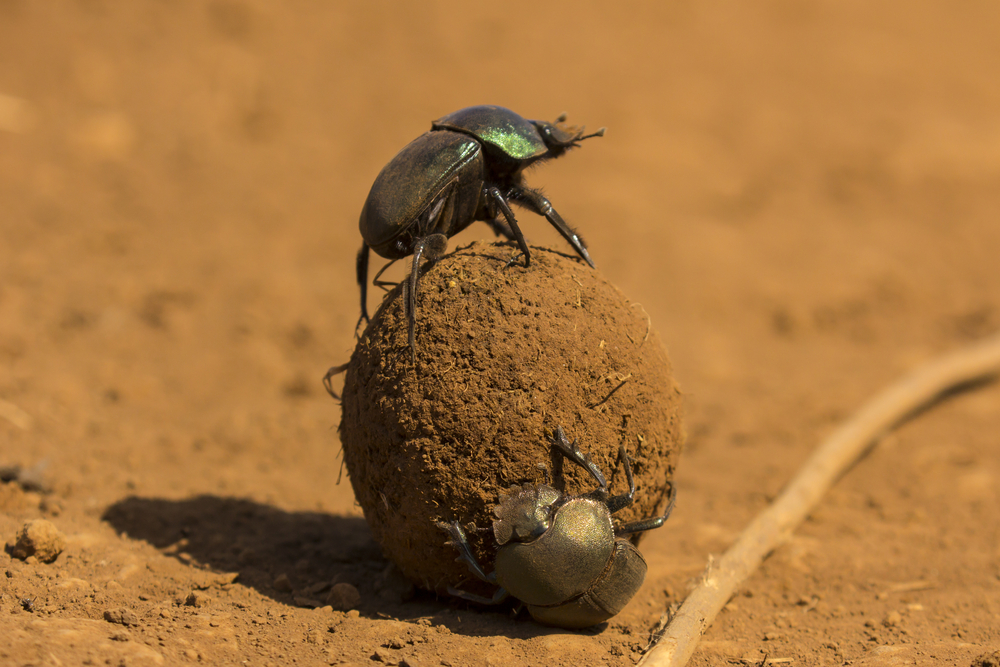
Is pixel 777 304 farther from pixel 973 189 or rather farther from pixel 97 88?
pixel 97 88

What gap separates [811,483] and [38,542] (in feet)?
13.1

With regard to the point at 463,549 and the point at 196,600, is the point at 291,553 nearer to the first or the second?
the point at 196,600

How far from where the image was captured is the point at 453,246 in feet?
12.5

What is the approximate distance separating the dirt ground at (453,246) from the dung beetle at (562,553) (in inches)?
6.7

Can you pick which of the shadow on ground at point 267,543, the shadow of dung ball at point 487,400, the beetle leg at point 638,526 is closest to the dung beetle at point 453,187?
the shadow of dung ball at point 487,400

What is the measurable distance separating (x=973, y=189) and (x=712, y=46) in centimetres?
463

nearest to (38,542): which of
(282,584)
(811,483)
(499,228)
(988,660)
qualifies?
(282,584)

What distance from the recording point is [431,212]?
338 cm

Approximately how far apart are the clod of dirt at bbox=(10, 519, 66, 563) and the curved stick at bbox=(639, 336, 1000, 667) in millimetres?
2580

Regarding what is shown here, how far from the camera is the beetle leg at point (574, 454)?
3.12 metres

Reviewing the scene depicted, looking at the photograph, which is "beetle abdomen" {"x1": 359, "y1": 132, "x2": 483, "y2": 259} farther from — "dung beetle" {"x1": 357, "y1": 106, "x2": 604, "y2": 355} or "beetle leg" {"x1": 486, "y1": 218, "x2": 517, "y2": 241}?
"beetle leg" {"x1": 486, "y1": 218, "x2": 517, "y2": 241}

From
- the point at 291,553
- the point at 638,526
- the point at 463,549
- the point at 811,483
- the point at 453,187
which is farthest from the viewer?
the point at 811,483

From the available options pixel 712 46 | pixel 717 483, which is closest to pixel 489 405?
pixel 717 483

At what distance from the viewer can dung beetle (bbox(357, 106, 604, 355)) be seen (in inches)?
131
